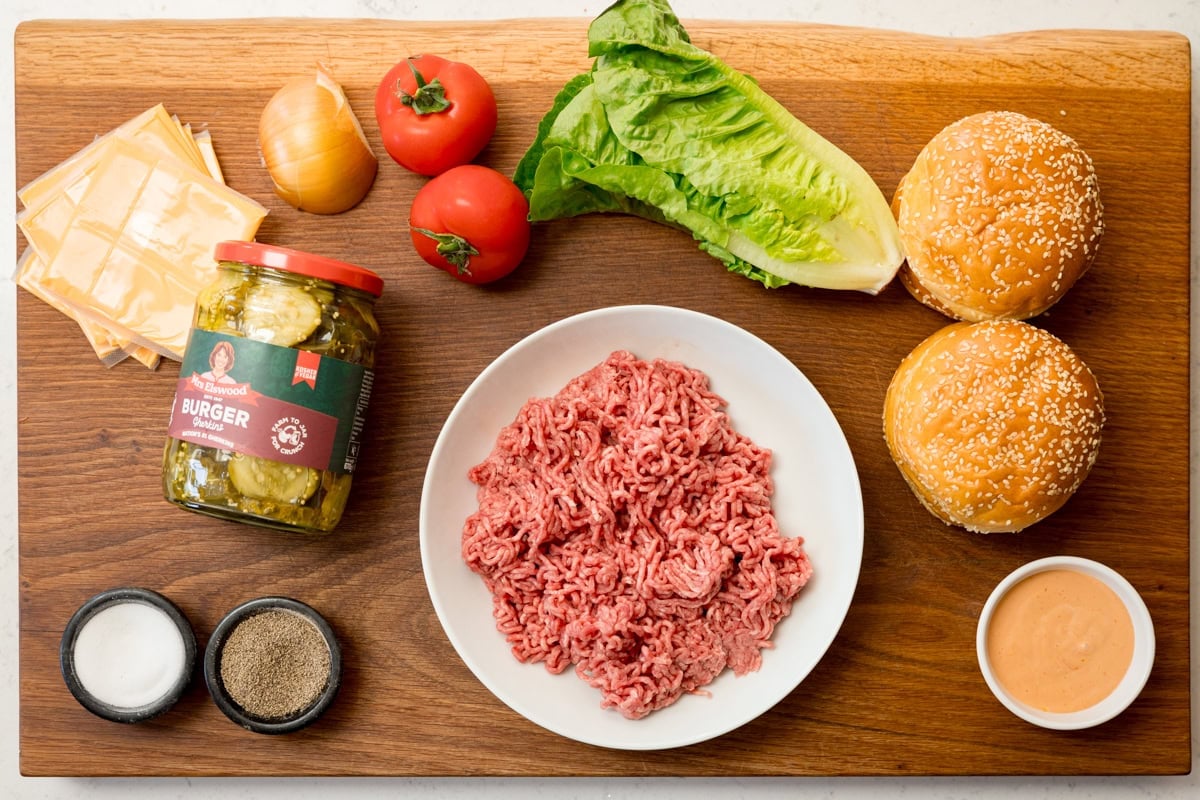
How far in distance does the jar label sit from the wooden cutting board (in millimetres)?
361

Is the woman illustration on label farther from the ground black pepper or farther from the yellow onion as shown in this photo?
the ground black pepper

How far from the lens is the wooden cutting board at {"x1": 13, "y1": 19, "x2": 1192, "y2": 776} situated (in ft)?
8.73

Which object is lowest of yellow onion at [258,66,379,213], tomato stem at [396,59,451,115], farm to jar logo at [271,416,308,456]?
farm to jar logo at [271,416,308,456]

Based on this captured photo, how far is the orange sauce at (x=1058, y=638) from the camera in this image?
254 centimetres

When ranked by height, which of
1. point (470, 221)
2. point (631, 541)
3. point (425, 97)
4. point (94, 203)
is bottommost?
point (631, 541)

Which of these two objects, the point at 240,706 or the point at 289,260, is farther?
the point at 240,706

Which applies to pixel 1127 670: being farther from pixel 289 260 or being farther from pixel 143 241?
pixel 143 241

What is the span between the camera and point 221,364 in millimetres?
2293

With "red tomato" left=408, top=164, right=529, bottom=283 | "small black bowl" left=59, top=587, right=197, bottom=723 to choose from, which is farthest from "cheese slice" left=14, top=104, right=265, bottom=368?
"small black bowl" left=59, top=587, right=197, bottom=723

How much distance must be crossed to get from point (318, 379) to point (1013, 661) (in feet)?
6.76

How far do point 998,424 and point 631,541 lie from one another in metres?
1.05

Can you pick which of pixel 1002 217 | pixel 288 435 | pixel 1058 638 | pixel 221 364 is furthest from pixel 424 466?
pixel 1058 638

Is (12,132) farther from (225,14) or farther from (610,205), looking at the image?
(610,205)

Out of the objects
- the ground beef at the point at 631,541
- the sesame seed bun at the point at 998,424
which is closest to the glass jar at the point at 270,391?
the ground beef at the point at 631,541
